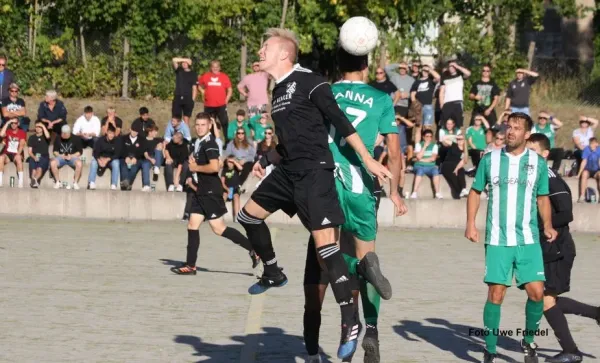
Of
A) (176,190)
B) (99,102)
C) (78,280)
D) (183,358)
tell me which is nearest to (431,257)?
(78,280)

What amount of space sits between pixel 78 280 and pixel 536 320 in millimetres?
5926

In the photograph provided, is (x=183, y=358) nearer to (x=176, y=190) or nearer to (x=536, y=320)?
(x=536, y=320)

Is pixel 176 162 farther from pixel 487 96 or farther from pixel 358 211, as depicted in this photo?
pixel 358 211

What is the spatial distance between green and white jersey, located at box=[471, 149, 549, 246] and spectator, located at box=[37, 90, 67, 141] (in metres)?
15.9

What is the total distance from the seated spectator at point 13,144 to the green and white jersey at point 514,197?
15.0 m

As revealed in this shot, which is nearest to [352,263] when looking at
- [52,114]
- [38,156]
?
[38,156]

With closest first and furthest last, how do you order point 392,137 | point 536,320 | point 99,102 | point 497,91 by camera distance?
point 392,137 → point 536,320 → point 497,91 → point 99,102

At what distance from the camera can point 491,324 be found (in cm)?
Answer: 930

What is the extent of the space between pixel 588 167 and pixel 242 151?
594cm

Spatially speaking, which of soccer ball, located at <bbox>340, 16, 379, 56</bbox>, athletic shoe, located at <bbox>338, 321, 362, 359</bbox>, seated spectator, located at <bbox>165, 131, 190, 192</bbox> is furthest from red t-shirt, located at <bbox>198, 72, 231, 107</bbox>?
athletic shoe, located at <bbox>338, 321, 362, 359</bbox>

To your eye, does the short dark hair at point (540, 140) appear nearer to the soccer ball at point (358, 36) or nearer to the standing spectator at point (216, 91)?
the soccer ball at point (358, 36)

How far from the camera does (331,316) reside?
11539 millimetres

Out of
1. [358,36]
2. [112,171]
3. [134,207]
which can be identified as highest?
[358,36]

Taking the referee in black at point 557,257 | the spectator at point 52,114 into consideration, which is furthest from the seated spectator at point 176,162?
the referee in black at point 557,257
